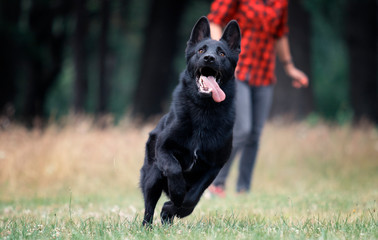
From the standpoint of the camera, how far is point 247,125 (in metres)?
5.60

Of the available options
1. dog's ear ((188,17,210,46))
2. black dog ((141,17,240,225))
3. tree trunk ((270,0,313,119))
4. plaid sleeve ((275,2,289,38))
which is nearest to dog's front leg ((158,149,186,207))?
black dog ((141,17,240,225))

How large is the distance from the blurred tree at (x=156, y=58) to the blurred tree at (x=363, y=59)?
593 cm

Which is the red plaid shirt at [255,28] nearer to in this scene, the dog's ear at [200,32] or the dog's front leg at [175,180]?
the dog's ear at [200,32]

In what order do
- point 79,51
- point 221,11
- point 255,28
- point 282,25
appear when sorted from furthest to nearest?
point 79,51 → point 282,25 → point 255,28 → point 221,11

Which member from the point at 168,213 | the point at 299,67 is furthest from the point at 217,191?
the point at 299,67

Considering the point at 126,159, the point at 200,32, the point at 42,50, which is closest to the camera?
the point at 200,32

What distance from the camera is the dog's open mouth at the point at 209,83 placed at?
3662 mm

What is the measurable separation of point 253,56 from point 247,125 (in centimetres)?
85

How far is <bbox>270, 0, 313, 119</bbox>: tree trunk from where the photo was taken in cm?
1323

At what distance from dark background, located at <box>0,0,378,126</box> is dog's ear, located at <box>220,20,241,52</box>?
595 cm

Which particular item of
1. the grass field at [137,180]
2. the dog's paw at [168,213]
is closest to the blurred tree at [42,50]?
the grass field at [137,180]

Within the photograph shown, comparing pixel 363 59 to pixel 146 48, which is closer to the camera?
pixel 363 59

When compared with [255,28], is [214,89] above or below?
below

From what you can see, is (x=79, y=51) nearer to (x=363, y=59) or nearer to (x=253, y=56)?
(x=363, y=59)
